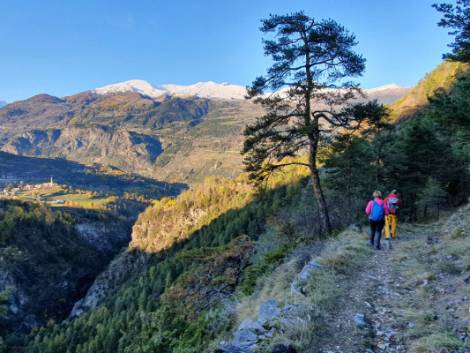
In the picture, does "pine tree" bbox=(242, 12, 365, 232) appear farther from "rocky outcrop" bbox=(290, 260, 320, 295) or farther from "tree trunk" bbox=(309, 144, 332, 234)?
A: "rocky outcrop" bbox=(290, 260, 320, 295)

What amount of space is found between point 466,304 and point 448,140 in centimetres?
2827

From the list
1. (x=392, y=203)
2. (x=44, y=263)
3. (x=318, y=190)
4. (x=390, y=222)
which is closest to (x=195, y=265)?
(x=318, y=190)

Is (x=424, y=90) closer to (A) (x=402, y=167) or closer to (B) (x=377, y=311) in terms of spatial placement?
(A) (x=402, y=167)

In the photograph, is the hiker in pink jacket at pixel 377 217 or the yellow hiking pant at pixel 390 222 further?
the yellow hiking pant at pixel 390 222

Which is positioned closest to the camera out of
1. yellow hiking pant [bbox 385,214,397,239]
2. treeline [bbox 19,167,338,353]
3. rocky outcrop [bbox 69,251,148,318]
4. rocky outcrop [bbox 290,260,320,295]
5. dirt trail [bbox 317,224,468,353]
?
dirt trail [bbox 317,224,468,353]

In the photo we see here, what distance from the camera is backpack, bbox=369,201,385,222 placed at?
1449cm

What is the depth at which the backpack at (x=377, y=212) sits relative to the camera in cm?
1449

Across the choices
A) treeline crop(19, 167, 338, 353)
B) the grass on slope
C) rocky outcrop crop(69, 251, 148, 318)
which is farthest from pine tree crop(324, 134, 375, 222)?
rocky outcrop crop(69, 251, 148, 318)

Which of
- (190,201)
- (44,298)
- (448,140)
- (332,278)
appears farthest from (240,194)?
(332,278)

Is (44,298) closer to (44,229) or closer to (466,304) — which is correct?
(44,229)

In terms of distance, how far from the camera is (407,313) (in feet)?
23.9

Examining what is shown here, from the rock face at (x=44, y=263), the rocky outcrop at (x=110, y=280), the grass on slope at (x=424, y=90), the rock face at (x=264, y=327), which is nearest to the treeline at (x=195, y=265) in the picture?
the rock face at (x=264, y=327)

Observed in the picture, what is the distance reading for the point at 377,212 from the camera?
14.7m

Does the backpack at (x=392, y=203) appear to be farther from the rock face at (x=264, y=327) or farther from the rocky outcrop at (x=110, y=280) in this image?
the rocky outcrop at (x=110, y=280)
